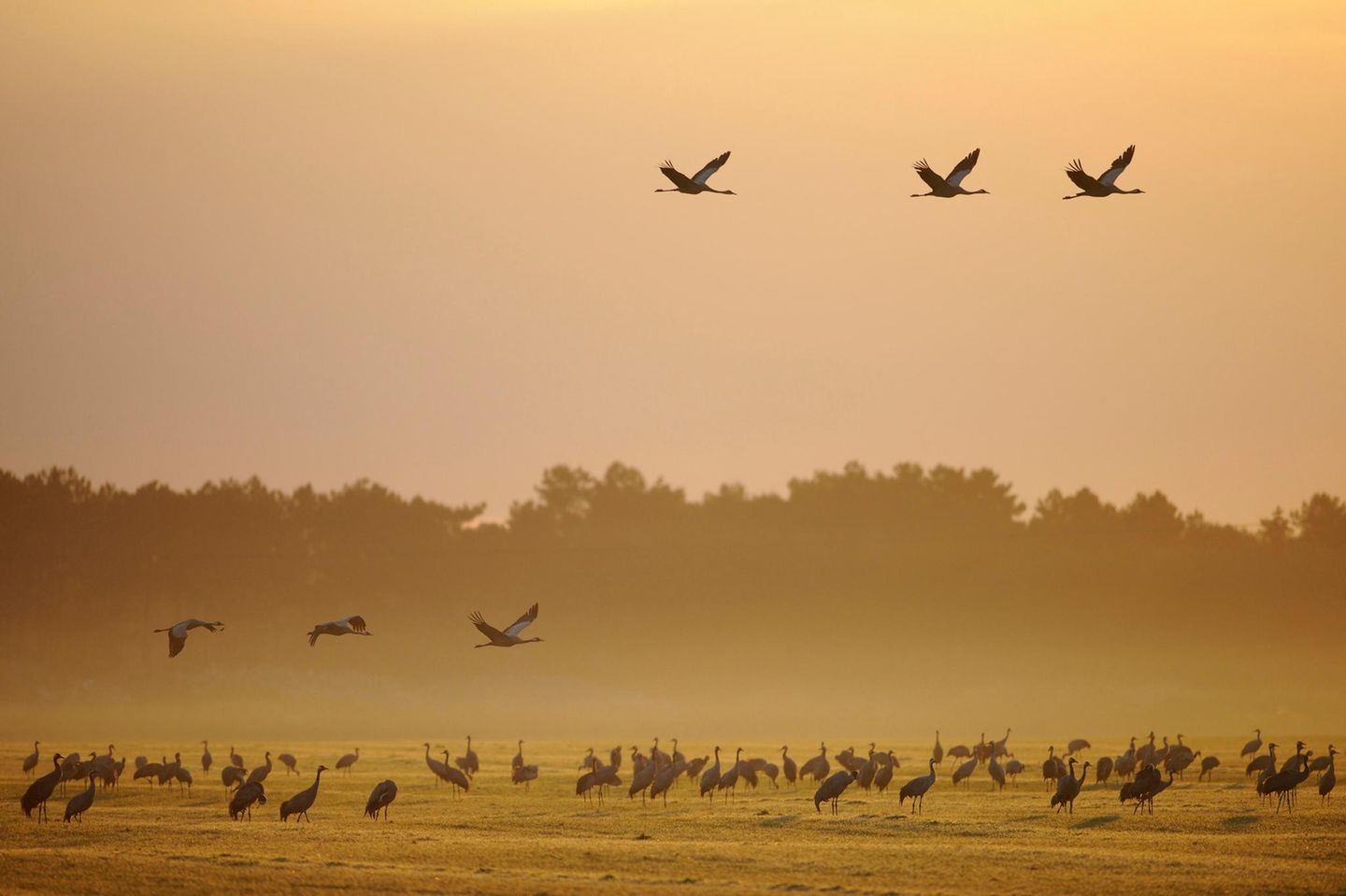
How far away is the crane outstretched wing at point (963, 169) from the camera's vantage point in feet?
122

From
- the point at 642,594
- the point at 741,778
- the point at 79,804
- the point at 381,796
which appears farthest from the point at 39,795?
the point at 642,594

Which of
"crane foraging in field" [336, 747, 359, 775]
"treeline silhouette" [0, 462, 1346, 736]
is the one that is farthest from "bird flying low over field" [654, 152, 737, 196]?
"treeline silhouette" [0, 462, 1346, 736]

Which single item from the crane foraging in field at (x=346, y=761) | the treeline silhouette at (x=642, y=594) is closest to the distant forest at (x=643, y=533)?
the treeline silhouette at (x=642, y=594)

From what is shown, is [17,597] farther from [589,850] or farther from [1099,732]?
[589,850]

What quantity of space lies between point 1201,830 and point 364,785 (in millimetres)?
22697

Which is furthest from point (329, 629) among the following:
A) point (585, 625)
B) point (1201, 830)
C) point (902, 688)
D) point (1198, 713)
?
point (585, 625)

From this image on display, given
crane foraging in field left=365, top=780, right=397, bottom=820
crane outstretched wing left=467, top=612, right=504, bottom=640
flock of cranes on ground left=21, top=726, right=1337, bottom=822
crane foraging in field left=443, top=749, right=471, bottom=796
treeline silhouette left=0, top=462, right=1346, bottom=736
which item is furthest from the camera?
treeline silhouette left=0, top=462, right=1346, bottom=736

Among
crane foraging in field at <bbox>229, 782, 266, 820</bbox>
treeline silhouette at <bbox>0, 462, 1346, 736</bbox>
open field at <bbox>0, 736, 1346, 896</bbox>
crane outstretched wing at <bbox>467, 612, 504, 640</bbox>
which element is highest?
treeline silhouette at <bbox>0, 462, 1346, 736</bbox>

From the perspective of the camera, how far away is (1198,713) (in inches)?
4397

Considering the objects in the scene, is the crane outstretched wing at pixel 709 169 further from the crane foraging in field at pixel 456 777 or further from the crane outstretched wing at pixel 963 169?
the crane foraging in field at pixel 456 777

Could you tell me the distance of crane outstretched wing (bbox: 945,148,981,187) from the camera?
37.2 metres

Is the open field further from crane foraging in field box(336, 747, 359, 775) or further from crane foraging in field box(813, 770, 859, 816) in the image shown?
crane foraging in field box(336, 747, 359, 775)

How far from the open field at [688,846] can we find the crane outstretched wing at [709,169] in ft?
45.1

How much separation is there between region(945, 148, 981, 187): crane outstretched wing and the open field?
13.5m
